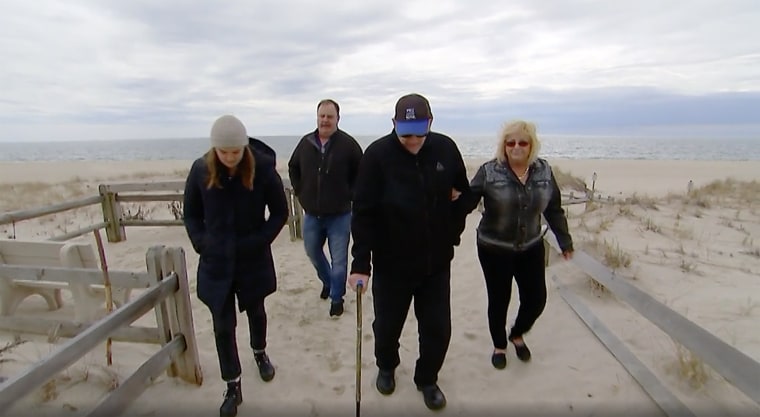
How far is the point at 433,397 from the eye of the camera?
2.79m

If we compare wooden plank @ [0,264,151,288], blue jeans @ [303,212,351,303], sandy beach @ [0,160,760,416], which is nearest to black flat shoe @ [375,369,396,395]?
sandy beach @ [0,160,760,416]

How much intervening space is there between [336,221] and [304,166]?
0.59m

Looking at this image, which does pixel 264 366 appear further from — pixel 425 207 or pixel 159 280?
pixel 425 207

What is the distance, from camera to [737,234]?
6.54 meters

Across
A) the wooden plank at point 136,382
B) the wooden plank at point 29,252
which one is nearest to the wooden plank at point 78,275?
the wooden plank at point 136,382

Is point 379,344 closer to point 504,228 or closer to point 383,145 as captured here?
point 504,228

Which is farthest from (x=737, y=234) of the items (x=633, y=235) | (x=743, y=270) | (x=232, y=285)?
(x=232, y=285)

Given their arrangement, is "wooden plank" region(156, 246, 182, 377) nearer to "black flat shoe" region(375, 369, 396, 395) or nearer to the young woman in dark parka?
the young woman in dark parka

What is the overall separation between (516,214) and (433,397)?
1.31 m

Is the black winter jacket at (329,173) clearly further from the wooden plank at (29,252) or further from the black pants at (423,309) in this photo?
the wooden plank at (29,252)

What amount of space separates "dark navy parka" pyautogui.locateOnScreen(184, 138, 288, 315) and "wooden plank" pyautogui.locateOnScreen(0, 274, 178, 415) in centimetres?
26

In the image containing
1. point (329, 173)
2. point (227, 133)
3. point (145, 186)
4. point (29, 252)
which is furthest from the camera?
point (145, 186)

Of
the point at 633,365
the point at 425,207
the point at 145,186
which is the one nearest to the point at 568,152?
the point at 145,186

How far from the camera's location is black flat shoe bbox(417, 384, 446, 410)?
277cm
